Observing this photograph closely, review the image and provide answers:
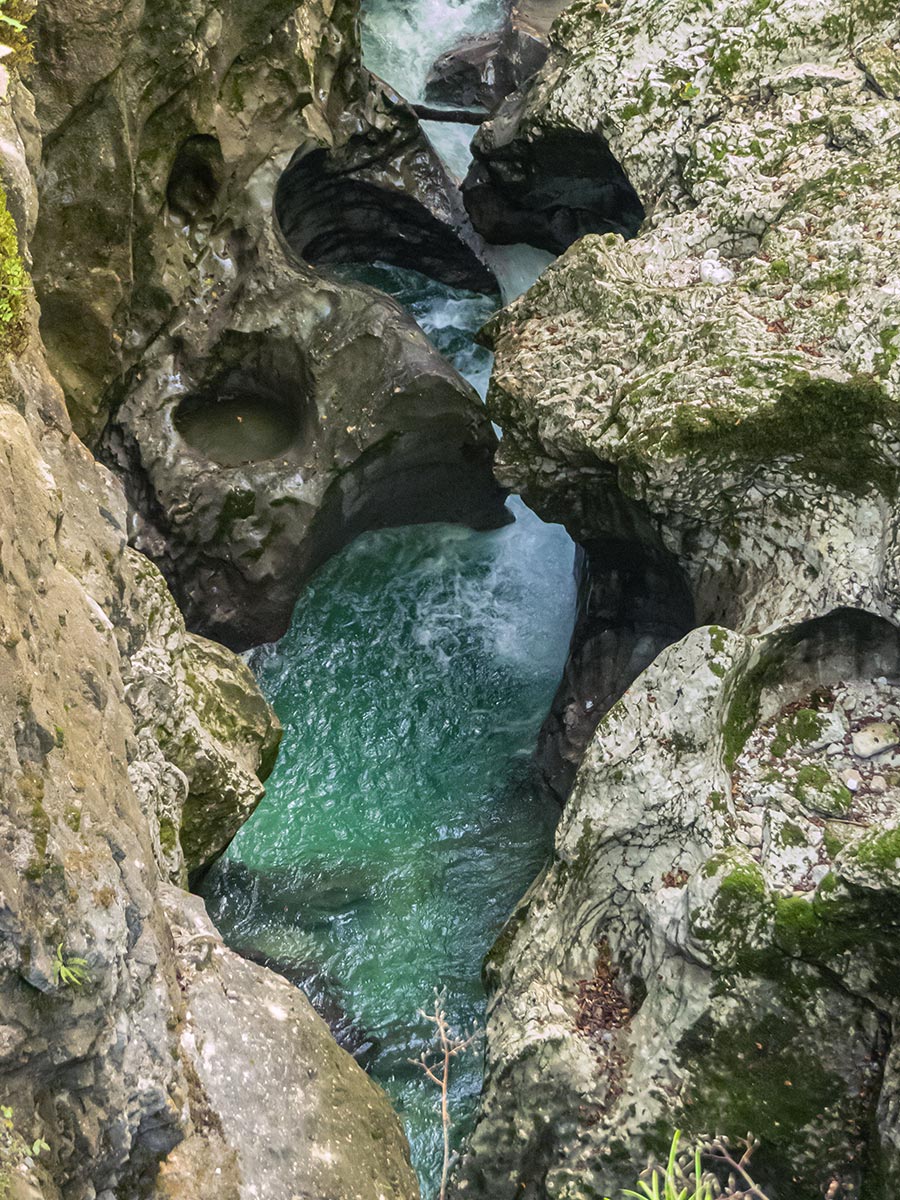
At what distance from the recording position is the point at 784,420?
4.79 meters

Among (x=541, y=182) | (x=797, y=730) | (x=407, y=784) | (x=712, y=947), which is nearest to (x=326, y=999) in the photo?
(x=407, y=784)

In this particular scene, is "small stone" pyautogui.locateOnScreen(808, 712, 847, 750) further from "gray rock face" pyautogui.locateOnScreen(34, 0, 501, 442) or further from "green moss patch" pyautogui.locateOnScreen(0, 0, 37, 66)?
"green moss patch" pyautogui.locateOnScreen(0, 0, 37, 66)

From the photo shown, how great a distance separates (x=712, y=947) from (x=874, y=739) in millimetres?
1110

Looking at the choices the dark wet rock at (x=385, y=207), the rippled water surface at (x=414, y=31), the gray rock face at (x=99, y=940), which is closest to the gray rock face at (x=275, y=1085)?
the gray rock face at (x=99, y=940)

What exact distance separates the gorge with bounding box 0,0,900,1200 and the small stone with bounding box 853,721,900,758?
0.01m

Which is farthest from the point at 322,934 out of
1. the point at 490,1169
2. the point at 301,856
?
the point at 490,1169

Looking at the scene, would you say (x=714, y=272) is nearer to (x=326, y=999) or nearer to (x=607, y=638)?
(x=607, y=638)

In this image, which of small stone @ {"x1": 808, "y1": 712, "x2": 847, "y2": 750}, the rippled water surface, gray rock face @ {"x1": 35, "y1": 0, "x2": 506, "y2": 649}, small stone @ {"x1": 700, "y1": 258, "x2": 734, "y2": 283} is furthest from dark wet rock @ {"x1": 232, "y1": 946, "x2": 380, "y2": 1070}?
the rippled water surface

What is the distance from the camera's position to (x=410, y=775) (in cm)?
706

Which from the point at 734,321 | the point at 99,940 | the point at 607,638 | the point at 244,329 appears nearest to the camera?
the point at 99,940

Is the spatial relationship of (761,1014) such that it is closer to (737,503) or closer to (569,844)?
(569,844)

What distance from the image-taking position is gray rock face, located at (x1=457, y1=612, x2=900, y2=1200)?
157 inches

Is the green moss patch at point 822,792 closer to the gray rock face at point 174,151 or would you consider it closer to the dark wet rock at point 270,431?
the dark wet rock at point 270,431

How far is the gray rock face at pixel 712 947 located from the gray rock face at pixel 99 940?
0.79 m
